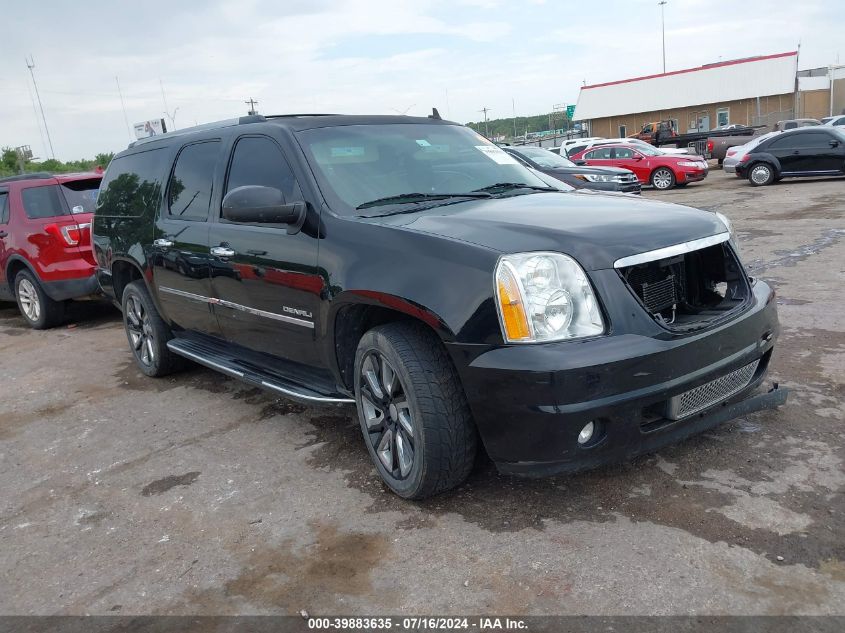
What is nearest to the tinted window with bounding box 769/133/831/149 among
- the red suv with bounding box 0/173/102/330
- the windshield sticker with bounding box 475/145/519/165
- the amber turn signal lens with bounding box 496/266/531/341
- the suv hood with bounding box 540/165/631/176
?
the suv hood with bounding box 540/165/631/176

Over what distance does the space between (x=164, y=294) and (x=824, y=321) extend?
16.5ft

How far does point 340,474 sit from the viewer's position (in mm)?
3645

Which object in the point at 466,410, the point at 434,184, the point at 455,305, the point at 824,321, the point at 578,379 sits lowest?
the point at 824,321

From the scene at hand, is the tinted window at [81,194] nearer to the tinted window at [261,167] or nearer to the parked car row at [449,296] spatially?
the parked car row at [449,296]

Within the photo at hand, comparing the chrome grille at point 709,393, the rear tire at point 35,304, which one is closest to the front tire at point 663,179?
the rear tire at point 35,304

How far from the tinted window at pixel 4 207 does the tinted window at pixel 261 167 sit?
5.15 meters

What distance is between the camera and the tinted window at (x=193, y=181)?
14.9 feet

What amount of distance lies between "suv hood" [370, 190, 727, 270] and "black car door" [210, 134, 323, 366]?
0.55 meters

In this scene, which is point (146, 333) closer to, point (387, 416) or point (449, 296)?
point (387, 416)

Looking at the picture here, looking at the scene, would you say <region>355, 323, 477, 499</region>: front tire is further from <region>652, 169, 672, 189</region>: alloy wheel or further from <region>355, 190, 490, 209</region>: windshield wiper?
<region>652, 169, 672, 189</region>: alloy wheel

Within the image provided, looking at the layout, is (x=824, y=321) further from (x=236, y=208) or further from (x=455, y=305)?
(x=236, y=208)

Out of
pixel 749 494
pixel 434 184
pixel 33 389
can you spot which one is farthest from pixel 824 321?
pixel 33 389

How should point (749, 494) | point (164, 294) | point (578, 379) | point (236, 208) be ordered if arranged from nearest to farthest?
1. point (578, 379)
2. point (749, 494)
3. point (236, 208)
4. point (164, 294)

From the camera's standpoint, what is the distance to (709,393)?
306cm
